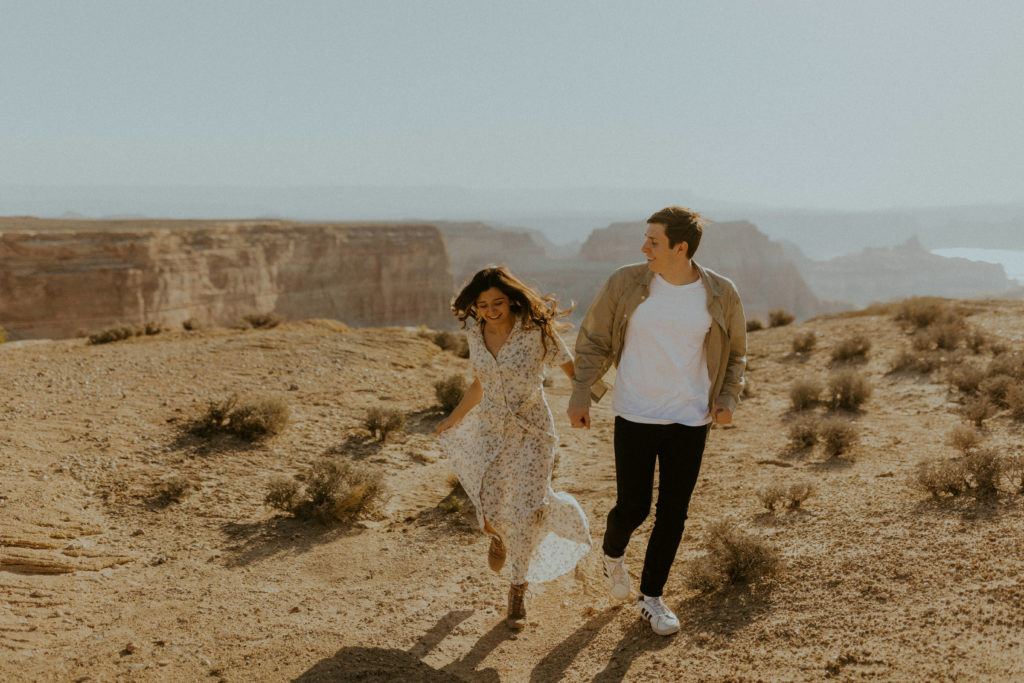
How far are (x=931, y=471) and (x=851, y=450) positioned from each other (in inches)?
69.8

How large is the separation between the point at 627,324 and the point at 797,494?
2451mm

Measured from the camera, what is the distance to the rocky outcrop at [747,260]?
102 meters

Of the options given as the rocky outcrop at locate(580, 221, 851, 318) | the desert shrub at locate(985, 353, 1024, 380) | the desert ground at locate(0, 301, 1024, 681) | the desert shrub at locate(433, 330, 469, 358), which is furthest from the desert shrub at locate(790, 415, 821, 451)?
the rocky outcrop at locate(580, 221, 851, 318)

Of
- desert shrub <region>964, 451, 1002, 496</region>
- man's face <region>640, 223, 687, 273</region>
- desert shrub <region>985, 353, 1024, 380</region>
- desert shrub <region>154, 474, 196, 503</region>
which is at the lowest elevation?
desert shrub <region>154, 474, 196, 503</region>

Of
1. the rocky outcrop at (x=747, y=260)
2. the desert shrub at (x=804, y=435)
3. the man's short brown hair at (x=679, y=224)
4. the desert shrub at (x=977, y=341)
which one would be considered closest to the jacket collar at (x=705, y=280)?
the man's short brown hair at (x=679, y=224)

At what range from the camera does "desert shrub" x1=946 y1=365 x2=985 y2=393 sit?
8273mm

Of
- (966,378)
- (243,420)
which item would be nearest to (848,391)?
(966,378)

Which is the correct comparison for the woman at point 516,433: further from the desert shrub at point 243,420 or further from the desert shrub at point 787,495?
the desert shrub at point 243,420

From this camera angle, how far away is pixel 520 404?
3.72 meters

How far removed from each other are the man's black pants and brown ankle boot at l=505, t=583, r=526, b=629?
623 millimetres

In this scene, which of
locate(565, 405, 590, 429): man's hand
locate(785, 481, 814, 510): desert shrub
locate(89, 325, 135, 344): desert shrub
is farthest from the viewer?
locate(89, 325, 135, 344): desert shrub

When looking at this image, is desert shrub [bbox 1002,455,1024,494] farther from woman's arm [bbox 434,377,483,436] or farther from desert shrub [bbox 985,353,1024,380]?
desert shrub [bbox 985,353,1024,380]

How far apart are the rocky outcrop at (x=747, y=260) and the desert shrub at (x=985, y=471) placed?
9742cm

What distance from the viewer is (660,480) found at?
343 cm
